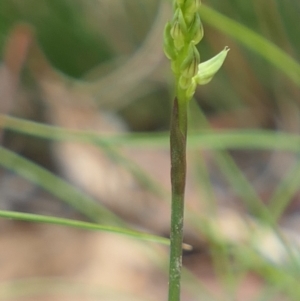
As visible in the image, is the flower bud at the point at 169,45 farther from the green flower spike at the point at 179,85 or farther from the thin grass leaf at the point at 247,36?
the thin grass leaf at the point at 247,36

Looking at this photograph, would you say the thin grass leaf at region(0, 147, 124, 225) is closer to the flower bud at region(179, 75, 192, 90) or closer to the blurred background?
the blurred background

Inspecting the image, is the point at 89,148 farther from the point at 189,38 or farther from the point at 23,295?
the point at 189,38

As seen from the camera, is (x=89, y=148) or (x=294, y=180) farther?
(x=89, y=148)

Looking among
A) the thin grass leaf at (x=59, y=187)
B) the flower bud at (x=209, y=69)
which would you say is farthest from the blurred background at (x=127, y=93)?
the flower bud at (x=209, y=69)

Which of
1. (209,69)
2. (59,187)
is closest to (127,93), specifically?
(59,187)

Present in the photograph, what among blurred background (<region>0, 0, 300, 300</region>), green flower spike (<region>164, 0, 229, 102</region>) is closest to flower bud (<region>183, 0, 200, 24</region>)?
green flower spike (<region>164, 0, 229, 102</region>)

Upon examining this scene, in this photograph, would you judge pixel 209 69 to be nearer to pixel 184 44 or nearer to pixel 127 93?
pixel 184 44

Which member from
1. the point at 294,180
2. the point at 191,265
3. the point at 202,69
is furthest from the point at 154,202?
the point at 202,69
